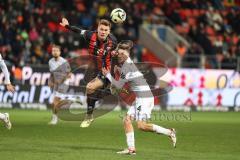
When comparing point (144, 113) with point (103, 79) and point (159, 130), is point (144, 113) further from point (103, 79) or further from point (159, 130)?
point (103, 79)

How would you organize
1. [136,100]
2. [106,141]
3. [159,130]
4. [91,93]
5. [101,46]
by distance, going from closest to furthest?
1. [136,100]
2. [159,130]
3. [106,141]
4. [101,46]
5. [91,93]

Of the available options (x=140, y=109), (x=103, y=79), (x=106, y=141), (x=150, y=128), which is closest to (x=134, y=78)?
(x=140, y=109)

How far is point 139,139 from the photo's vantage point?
52.5 ft

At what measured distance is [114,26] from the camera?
3092cm

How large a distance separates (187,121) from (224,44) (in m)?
12.7

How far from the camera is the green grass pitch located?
1249cm

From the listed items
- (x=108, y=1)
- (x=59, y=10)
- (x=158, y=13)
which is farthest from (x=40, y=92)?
(x=158, y=13)

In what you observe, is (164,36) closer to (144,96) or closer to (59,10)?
(59,10)

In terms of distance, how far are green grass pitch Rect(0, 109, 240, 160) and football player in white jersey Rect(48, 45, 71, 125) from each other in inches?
30.0

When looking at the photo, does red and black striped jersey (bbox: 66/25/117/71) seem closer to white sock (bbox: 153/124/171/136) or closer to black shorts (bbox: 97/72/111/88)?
black shorts (bbox: 97/72/111/88)

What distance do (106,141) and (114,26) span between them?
1614 centimetres

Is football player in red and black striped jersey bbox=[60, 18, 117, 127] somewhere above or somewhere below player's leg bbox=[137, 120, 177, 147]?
above

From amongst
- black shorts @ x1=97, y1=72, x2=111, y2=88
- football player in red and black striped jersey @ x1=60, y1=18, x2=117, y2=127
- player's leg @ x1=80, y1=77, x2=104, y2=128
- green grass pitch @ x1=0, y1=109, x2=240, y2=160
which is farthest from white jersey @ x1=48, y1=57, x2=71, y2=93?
black shorts @ x1=97, y1=72, x2=111, y2=88

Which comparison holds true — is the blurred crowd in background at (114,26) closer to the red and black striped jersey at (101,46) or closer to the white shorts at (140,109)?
the red and black striped jersey at (101,46)
